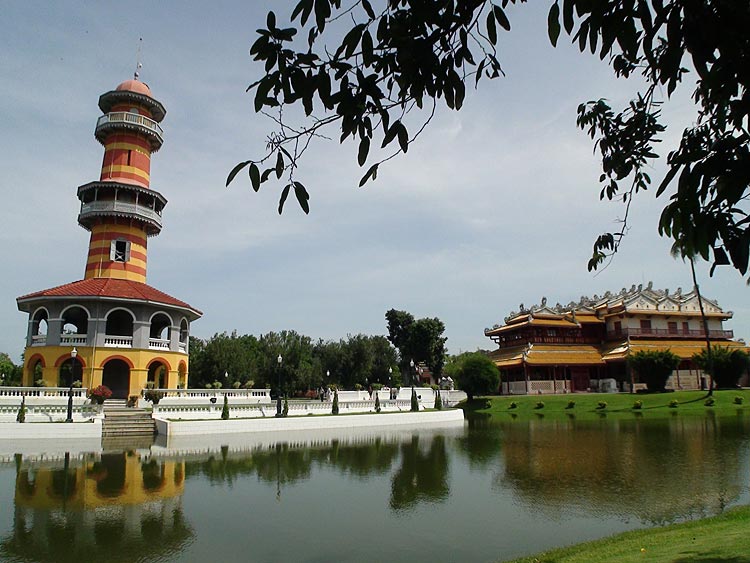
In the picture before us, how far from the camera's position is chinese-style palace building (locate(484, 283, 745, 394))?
44281mm

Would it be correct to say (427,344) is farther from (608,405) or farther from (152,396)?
(152,396)

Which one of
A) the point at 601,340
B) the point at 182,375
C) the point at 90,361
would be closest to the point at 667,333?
the point at 601,340

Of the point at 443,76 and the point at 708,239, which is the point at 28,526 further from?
the point at 708,239

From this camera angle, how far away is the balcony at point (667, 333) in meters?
46.8

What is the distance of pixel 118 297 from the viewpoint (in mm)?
29938

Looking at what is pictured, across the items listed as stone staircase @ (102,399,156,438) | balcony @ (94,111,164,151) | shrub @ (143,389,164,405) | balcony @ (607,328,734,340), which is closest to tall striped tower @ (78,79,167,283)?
balcony @ (94,111,164,151)

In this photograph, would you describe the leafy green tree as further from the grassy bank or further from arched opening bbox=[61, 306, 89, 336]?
arched opening bbox=[61, 306, 89, 336]

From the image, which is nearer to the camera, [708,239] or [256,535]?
[708,239]

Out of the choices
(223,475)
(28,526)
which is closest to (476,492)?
(223,475)

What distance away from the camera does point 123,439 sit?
22594 millimetres

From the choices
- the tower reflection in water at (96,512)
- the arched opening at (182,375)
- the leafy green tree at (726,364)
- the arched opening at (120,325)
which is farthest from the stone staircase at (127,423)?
the leafy green tree at (726,364)

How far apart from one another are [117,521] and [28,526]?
148cm

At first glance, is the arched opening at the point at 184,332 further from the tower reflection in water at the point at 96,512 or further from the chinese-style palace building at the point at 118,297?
the tower reflection in water at the point at 96,512

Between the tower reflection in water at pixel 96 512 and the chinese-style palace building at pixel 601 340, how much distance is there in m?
34.7
